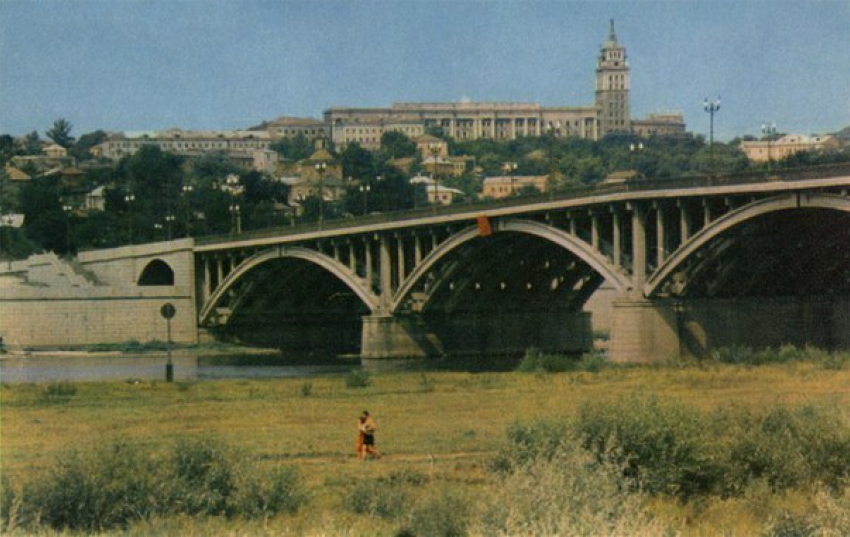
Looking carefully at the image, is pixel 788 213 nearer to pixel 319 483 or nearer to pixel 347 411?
pixel 347 411

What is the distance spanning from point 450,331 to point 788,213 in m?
29.4

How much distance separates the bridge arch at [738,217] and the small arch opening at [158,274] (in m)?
56.5

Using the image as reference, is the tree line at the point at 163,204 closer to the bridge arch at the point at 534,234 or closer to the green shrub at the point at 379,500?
the bridge arch at the point at 534,234

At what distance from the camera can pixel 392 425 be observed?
34.4 m

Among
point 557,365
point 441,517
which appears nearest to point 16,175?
point 557,365

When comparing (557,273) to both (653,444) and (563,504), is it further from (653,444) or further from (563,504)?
(563,504)

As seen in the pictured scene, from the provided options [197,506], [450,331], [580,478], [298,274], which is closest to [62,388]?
[197,506]

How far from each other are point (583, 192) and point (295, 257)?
29.4 metres

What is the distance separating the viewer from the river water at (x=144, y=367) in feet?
232

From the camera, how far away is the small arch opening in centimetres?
11369

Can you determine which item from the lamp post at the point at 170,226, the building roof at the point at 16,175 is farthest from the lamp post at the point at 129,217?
the building roof at the point at 16,175

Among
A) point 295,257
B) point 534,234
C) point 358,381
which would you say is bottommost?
point 358,381

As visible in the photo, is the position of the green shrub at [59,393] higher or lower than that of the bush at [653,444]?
lower

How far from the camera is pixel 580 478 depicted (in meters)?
18.8
